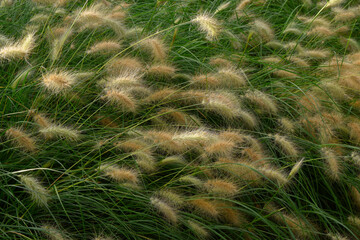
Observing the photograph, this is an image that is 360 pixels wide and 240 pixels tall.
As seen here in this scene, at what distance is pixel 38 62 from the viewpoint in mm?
2803

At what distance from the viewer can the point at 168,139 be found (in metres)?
2.13

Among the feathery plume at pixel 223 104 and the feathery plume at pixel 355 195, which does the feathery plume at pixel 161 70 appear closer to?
the feathery plume at pixel 223 104

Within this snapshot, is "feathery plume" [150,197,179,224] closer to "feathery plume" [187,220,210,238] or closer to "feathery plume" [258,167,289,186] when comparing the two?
"feathery plume" [187,220,210,238]

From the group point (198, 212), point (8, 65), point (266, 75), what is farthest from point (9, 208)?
point (266, 75)

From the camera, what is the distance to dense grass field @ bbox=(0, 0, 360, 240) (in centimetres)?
204

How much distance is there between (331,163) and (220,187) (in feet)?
2.43

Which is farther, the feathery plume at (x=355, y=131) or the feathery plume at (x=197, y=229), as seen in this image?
the feathery plume at (x=355, y=131)

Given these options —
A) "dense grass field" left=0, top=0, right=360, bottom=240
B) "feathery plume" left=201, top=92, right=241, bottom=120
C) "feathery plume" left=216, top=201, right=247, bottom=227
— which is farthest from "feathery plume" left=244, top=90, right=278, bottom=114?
"feathery plume" left=216, top=201, right=247, bottom=227

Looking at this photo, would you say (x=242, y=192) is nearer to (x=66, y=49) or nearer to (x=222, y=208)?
(x=222, y=208)

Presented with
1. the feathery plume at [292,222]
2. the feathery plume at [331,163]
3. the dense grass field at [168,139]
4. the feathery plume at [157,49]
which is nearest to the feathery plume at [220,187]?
the dense grass field at [168,139]

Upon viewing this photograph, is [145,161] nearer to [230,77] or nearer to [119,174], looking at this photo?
[119,174]

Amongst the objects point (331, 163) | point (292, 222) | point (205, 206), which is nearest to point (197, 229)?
point (205, 206)

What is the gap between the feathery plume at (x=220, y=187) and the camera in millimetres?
2023

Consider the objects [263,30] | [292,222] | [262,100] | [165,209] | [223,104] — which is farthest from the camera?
[263,30]
